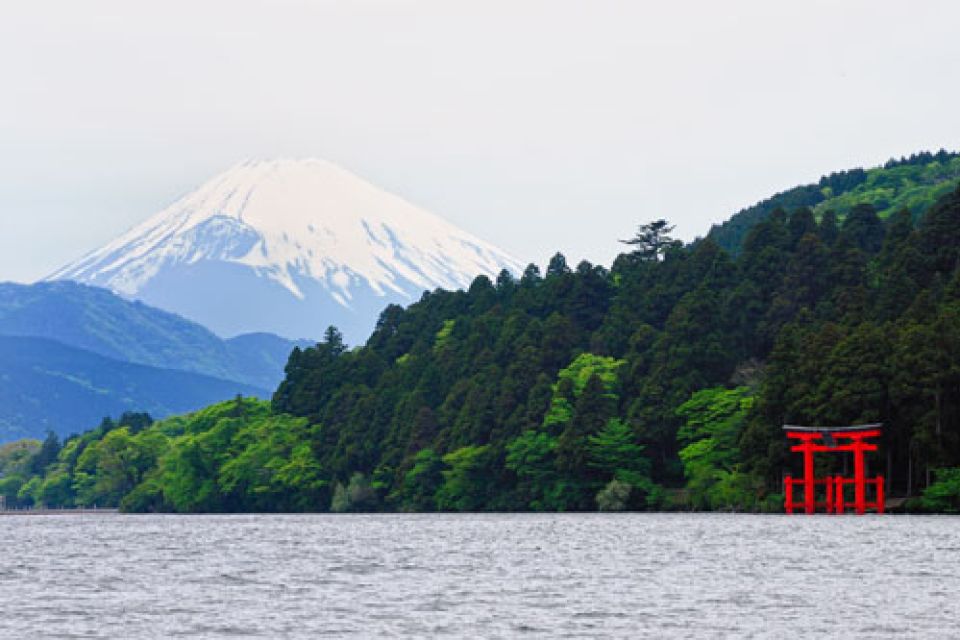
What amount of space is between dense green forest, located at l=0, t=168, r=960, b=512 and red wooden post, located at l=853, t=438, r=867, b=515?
2847 millimetres

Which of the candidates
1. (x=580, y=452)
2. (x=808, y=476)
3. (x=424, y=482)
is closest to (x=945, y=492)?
(x=808, y=476)

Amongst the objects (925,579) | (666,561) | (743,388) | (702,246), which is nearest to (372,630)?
(925,579)

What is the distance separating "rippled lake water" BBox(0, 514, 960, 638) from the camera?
142ft

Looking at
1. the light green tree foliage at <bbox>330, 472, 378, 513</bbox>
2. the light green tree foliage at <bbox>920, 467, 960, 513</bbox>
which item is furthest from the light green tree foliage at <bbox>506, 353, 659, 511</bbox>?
the light green tree foliage at <bbox>920, 467, 960, 513</bbox>

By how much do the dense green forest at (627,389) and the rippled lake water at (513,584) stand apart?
55.0 feet

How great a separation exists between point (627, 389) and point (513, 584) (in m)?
80.4

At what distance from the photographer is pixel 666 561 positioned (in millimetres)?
63656

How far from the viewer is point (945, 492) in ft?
314

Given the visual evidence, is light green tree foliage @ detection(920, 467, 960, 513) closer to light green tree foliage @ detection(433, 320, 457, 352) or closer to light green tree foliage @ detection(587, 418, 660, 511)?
light green tree foliage @ detection(587, 418, 660, 511)

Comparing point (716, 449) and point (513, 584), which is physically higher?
point (716, 449)

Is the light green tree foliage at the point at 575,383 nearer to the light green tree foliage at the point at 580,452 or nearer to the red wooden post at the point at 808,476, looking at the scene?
the light green tree foliage at the point at 580,452

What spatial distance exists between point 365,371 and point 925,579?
405 ft

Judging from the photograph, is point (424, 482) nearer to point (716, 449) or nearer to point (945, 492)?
point (716, 449)

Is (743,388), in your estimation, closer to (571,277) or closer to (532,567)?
(571,277)
